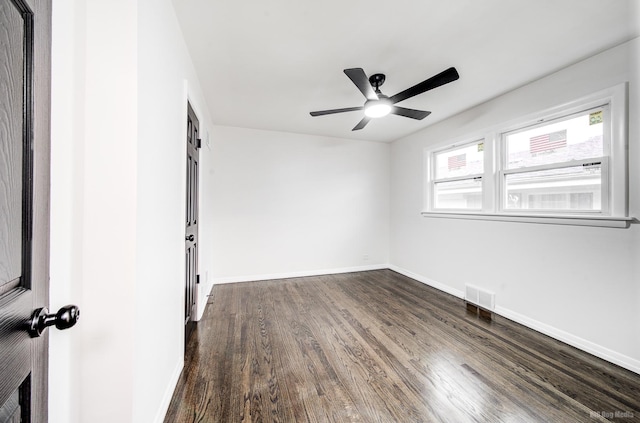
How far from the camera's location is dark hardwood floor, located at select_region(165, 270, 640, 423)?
1.49 metres

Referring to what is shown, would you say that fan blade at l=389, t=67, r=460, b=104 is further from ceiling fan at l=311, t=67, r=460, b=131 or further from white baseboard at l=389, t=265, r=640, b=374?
white baseboard at l=389, t=265, r=640, b=374

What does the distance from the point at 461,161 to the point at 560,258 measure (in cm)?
165

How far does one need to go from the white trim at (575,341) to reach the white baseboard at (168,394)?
3.17m

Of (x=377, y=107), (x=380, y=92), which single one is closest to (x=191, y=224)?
(x=377, y=107)

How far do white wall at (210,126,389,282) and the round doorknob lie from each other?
3179mm

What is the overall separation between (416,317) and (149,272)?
255cm

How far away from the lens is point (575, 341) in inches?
85.7

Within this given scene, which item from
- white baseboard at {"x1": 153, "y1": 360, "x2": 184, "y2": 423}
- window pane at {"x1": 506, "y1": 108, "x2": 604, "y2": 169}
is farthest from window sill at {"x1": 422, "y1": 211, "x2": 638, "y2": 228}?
white baseboard at {"x1": 153, "y1": 360, "x2": 184, "y2": 423}

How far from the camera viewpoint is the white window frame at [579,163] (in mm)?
1934

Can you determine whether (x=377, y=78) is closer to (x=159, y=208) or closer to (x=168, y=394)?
(x=159, y=208)

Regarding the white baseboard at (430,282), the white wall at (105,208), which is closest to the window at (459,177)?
the white baseboard at (430,282)

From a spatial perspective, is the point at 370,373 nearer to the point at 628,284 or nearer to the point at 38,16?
the point at 628,284

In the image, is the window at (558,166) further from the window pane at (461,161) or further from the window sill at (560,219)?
the window pane at (461,161)

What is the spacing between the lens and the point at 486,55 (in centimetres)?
209
